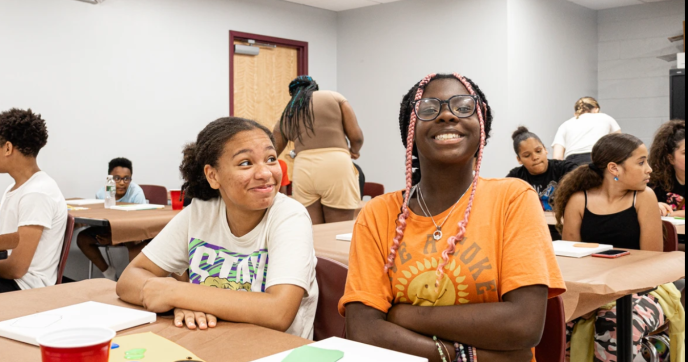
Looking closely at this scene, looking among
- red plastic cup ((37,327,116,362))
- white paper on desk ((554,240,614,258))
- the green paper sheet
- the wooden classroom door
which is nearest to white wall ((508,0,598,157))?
the wooden classroom door

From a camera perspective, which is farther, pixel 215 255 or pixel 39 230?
pixel 39 230

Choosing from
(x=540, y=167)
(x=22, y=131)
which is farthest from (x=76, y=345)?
(x=540, y=167)

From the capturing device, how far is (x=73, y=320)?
1.35 meters

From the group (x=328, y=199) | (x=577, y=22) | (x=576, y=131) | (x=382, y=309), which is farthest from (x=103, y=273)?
(x=577, y=22)

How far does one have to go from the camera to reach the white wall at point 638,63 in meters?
6.92

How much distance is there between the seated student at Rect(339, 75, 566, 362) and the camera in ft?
4.11

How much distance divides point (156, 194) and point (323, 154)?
2.15m

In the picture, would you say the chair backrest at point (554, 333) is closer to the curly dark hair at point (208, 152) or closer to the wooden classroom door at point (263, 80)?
the curly dark hair at point (208, 152)

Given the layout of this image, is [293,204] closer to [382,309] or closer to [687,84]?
[382,309]

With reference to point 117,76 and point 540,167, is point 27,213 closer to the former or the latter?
point 540,167

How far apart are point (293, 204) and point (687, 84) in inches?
52.7

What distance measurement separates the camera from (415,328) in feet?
4.27

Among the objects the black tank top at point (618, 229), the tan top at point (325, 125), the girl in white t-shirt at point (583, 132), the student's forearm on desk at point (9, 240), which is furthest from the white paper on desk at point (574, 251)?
the girl in white t-shirt at point (583, 132)

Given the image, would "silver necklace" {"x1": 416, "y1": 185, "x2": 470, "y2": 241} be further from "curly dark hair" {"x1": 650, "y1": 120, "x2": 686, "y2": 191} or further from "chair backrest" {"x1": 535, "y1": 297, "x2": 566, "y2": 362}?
"curly dark hair" {"x1": 650, "y1": 120, "x2": 686, "y2": 191}
